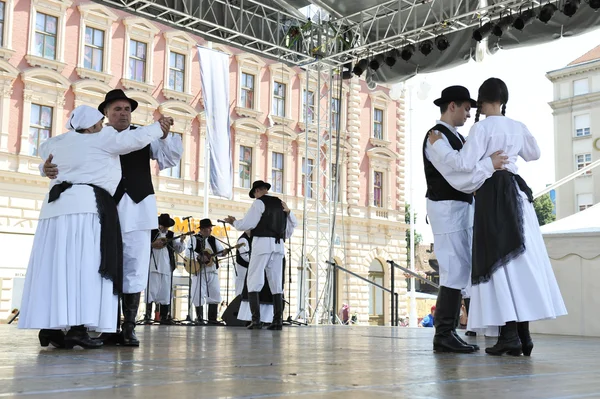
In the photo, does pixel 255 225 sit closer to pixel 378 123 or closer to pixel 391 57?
pixel 391 57

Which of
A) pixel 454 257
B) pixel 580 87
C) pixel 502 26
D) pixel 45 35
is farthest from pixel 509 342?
pixel 580 87

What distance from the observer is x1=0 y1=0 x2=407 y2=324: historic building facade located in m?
20.6

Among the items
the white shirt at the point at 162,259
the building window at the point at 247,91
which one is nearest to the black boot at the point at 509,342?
the white shirt at the point at 162,259

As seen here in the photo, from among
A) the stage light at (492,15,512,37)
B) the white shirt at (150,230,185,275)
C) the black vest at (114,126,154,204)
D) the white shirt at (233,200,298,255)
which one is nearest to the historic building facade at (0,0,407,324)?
the white shirt at (150,230,185,275)

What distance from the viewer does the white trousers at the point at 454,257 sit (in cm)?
447

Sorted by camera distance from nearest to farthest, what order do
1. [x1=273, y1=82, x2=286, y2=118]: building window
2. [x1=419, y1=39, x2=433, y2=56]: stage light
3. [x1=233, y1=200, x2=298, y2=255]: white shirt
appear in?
[x1=233, y1=200, x2=298, y2=255]: white shirt < [x1=419, y1=39, x2=433, y2=56]: stage light < [x1=273, y1=82, x2=286, y2=118]: building window

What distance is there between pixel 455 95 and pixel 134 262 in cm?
237

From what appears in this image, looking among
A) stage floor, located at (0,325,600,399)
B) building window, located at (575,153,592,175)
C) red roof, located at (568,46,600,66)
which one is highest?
red roof, located at (568,46,600,66)

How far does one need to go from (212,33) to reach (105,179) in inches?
290

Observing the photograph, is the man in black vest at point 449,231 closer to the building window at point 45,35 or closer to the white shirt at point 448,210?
the white shirt at point 448,210

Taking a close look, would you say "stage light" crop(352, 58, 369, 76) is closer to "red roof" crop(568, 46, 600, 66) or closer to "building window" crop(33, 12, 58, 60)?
"building window" crop(33, 12, 58, 60)

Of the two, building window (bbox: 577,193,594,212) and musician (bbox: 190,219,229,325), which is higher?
building window (bbox: 577,193,594,212)

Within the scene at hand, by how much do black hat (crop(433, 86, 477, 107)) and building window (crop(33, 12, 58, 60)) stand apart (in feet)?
63.2

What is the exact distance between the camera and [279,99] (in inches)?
1108
